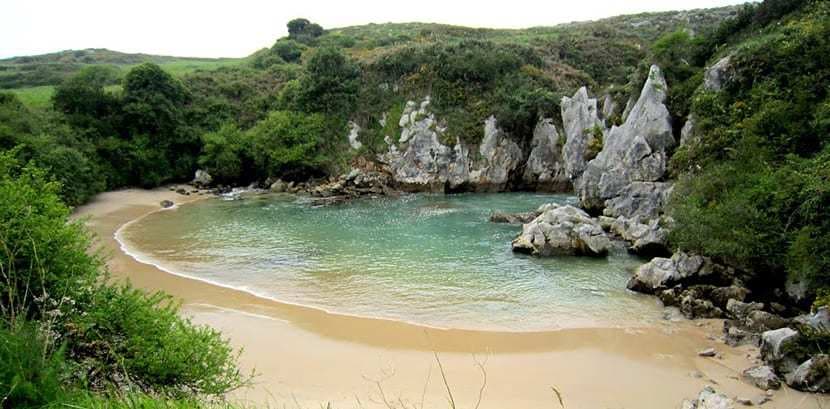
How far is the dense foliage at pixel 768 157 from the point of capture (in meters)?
16.1

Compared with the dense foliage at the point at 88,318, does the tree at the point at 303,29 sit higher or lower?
higher

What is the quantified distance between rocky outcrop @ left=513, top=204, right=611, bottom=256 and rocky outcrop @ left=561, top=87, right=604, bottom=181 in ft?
45.3

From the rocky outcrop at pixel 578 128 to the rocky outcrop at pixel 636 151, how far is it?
669cm

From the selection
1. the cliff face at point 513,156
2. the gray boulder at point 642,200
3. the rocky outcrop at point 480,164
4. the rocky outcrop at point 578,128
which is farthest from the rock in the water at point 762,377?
the rocky outcrop at point 480,164

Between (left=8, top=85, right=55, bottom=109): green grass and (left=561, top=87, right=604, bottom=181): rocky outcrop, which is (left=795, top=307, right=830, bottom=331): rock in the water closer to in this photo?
(left=561, top=87, right=604, bottom=181): rocky outcrop

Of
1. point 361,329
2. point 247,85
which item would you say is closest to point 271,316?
point 361,329

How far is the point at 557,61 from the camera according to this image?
5956 cm

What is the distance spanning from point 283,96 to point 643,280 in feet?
139

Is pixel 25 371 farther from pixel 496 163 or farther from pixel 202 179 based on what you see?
pixel 202 179

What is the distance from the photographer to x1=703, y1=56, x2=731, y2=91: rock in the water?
2525 centimetres

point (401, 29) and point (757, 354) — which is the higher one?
point (401, 29)

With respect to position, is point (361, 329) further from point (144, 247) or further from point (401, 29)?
point (401, 29)

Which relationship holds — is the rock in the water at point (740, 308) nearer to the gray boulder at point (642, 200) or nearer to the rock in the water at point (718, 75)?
the gray boulder at point (642, 200)

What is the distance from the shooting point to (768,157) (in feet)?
65.2
